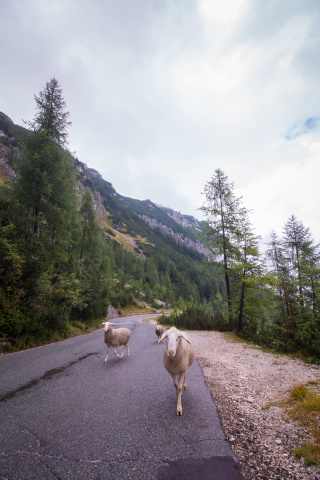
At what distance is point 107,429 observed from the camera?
352 cm

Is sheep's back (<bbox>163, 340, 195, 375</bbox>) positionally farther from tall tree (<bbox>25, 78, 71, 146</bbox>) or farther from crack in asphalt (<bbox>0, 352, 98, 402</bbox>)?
tall tree (<bbox>25, 78, 71, 146</bbox>)

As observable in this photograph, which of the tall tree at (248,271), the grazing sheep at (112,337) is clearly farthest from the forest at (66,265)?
the grazing sheep at (112,337)

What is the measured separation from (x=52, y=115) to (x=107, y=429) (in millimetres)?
19664

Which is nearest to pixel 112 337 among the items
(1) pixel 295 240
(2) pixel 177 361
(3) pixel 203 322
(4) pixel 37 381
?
Answer: (4) pixel 37 381

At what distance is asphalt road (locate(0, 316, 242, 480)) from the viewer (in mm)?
2621

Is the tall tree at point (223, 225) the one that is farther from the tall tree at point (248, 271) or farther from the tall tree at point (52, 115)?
the tall tree at point (52, 115)

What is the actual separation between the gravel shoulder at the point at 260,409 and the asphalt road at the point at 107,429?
0.90 feet

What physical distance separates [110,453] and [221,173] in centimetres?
1978

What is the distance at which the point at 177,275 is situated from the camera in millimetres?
115875

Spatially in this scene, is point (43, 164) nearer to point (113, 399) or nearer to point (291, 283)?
point (113, 399)

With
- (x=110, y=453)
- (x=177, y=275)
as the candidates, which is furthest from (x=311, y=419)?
(x=177, y=275)

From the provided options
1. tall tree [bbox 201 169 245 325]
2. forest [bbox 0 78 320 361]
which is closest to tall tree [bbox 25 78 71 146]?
forest [bbox 0 78 320 361]

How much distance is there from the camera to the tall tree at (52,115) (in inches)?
612

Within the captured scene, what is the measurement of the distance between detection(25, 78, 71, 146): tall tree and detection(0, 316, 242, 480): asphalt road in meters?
16.3
